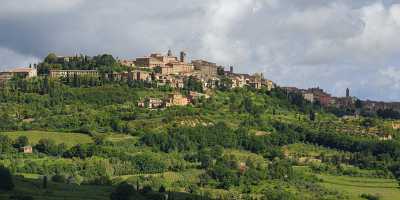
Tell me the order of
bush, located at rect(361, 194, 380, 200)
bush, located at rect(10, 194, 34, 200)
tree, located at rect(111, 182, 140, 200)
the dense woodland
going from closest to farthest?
bush, located at rect(10, 194, 34, 200) < tree, located at rect(111, 182, 140, 200) < bush, located at rect(361, 194, 380, 200) < the dense woodland

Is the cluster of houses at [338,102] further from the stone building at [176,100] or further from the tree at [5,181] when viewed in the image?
the tree at [5,181]

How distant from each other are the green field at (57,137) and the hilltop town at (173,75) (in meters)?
24.1

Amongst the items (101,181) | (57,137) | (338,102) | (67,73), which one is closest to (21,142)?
(57,137)

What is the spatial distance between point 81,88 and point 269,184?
5233 centimetres

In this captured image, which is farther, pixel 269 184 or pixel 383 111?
pixel 383 111

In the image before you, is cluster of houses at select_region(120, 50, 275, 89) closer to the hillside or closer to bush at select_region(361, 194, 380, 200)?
the hillside

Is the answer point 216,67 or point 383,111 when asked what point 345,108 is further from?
point 216,67

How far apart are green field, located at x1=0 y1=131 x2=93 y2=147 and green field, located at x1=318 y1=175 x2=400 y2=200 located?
1183 inches

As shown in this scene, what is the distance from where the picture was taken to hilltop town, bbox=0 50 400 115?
5335 inches

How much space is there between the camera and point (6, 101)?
381ft

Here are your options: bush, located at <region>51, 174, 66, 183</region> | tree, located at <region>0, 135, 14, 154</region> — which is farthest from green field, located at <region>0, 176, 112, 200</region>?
tree, located at <region>0, 135, 14, 154</region>

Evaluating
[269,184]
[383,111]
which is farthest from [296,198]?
[383,111]

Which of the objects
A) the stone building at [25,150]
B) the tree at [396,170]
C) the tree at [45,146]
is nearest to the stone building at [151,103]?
the tree at [45,146]

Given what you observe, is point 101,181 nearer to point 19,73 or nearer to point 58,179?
point 58,179
